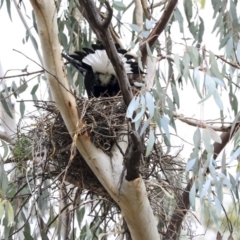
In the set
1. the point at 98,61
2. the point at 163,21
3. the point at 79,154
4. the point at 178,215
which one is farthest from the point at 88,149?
the point at 98,61

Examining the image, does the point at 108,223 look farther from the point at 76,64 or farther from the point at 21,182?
the point at 76,64

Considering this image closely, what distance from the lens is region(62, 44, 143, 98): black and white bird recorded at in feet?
6.30

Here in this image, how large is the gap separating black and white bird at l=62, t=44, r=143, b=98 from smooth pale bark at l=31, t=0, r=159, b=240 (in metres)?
0.58

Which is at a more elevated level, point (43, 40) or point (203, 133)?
point (43, 40)

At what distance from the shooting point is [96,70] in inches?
79.4

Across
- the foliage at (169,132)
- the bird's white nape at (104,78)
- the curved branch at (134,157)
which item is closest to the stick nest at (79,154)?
the foliage at (169,132)

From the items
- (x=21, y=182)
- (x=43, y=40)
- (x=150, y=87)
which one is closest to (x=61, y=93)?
(x=43, y=40)

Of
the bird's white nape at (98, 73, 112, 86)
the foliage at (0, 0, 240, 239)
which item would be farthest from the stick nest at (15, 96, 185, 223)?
the bird's white nape at (98, 73, 112, 86)

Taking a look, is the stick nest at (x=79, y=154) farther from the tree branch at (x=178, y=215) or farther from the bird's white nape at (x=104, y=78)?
the bird's white nape at (x=104, y=78)

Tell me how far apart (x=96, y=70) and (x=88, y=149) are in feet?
2.33

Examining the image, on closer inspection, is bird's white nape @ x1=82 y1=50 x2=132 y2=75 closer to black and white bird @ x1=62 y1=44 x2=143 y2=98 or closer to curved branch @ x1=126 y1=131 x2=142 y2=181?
black and white bird @ x1=62 y1=44 x2=143 y2=98

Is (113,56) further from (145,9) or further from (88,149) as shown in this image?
(145,9)

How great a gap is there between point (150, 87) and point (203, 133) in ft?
0.82

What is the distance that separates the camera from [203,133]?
45.9 inches
